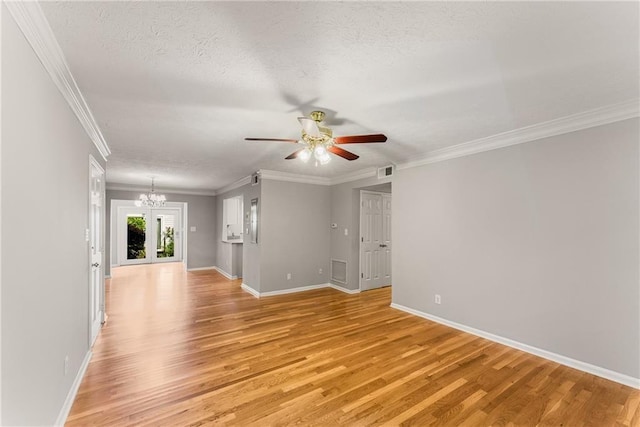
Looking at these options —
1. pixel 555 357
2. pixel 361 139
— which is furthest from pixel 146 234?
pixel 555 357

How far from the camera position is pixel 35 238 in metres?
1.59

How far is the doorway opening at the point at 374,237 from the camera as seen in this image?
19.4ft

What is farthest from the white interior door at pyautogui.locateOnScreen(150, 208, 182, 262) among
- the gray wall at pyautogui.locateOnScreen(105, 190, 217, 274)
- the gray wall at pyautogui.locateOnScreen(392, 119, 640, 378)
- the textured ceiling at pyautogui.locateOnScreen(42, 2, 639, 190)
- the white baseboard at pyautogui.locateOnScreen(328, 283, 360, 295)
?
the gray wall at pyautogui.locateOnScreen(392, 119, 640, 378)

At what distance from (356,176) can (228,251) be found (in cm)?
414

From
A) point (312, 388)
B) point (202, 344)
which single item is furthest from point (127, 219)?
point (312, 388)

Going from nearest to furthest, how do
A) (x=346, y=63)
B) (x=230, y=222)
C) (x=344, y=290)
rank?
(x=346, y=63), (x=344, y=290), (x=230, y=222)

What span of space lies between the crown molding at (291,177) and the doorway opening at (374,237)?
0.95 metres

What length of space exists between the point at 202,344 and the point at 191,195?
6.17m

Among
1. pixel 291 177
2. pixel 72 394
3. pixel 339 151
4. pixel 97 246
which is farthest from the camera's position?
pixel 291 177

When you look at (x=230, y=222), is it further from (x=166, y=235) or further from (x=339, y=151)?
(x=339, y=151)

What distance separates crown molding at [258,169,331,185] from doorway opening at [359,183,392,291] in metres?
0.95

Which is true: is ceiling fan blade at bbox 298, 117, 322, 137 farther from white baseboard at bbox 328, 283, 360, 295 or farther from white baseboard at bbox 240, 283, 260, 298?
white baseboard at bbox 328, 283, 360, 295

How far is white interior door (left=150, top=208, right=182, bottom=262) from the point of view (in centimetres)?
989

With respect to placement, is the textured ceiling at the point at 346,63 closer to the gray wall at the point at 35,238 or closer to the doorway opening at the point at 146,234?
the gray wall at the point at 35,238
